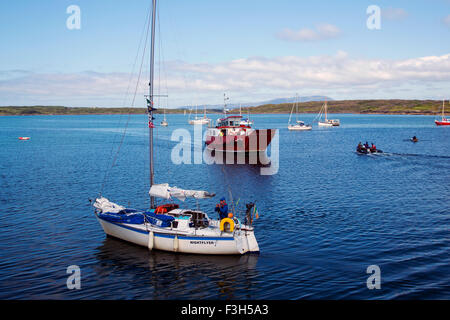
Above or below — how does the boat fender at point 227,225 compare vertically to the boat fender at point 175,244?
above

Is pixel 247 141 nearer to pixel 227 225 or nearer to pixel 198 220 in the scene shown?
pixel 198 220

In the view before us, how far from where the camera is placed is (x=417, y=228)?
2397 centimetres

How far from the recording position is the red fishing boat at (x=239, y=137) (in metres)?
59.4

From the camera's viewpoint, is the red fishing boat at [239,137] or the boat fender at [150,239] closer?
the boat fender at [150,239]

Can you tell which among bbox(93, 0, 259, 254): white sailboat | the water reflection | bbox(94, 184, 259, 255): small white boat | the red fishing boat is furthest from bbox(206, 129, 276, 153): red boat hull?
the water reflection

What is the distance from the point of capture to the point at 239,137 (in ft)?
200

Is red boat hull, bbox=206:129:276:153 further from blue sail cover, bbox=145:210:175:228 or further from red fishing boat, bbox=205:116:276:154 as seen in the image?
blue sail cover, bbox=145:210:175:228

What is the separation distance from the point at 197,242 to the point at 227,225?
6.25ft

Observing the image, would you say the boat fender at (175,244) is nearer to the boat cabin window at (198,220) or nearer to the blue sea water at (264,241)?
the blue sea water at (264,241)

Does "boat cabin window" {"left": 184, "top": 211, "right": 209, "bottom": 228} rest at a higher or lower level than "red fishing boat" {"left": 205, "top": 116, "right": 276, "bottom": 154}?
lower

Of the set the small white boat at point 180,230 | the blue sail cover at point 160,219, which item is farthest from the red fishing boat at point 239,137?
the blue sail cover at point 160,219

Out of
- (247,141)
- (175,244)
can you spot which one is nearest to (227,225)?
(175,244)

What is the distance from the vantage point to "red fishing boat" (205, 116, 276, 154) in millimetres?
59444
